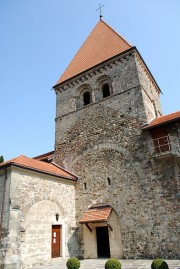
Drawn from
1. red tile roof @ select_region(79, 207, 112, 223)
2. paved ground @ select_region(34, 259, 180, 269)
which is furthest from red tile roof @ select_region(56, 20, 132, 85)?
paved ground @ select_region(34, 259, 180, 269)

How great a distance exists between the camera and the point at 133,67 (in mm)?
14789

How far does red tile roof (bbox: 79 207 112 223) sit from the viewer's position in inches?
454

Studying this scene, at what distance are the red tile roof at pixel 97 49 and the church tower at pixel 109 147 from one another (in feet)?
0.37

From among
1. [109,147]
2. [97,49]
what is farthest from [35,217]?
[97,49]

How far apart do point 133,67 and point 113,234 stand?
10.2 m

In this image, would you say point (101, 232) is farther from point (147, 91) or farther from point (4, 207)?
point (147, 91)

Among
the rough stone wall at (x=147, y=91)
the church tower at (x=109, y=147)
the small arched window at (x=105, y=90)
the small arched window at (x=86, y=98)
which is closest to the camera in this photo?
the church tower at (x=109, y=147)

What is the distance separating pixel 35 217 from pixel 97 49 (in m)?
13.6

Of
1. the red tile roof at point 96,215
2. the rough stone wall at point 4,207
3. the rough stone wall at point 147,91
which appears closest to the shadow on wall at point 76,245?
the red tile roof at point 96,215

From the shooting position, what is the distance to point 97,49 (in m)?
18.3

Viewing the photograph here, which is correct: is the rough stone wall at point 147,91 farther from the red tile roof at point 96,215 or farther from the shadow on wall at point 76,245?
the shadow on wall at point 76,245

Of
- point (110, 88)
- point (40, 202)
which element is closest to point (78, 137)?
point (110, 88)

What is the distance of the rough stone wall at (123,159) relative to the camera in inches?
419

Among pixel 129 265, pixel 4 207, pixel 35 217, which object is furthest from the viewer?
pixel 35 217
